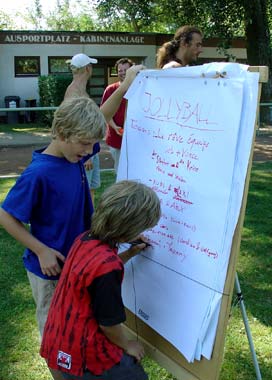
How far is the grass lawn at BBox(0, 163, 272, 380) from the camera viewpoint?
3051 millimetres

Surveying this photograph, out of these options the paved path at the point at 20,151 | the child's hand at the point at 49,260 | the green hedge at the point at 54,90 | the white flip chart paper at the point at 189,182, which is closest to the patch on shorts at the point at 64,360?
the child's hand at the point at 49,260

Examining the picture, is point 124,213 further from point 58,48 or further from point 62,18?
point 62,18

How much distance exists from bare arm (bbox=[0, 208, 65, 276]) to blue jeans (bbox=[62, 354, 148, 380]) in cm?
45

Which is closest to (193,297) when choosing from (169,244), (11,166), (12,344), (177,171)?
(169,244)

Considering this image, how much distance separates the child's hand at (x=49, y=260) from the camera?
7.13 feet

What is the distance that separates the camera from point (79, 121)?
2053mm

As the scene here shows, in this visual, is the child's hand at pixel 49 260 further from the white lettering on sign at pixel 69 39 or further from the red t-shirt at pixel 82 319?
the white lettering on sign at pixel 69 39

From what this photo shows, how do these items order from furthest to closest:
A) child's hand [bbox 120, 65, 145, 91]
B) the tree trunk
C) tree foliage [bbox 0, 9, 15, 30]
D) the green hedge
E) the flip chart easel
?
tree foliage [bbox 0, 9, 15, 30] < the green hedge < the tree trunk < child's hand [bbox 120, 65, 145, 91] < the flip chart easel

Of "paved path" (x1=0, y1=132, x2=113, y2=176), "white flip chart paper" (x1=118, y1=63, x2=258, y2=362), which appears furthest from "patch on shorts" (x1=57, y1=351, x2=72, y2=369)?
"paved path" (x1=0, y1=132, x2=113, y2=176)

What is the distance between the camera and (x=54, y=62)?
20.3m

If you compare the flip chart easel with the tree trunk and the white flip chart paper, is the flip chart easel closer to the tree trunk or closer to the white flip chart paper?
the white flip chart paper

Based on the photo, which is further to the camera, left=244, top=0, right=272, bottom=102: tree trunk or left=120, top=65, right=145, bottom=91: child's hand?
left=244, top=0, right=272, bottom=102: tree trunk

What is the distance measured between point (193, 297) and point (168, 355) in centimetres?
38

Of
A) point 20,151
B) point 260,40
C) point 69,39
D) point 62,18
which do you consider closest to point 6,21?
point 62,18
